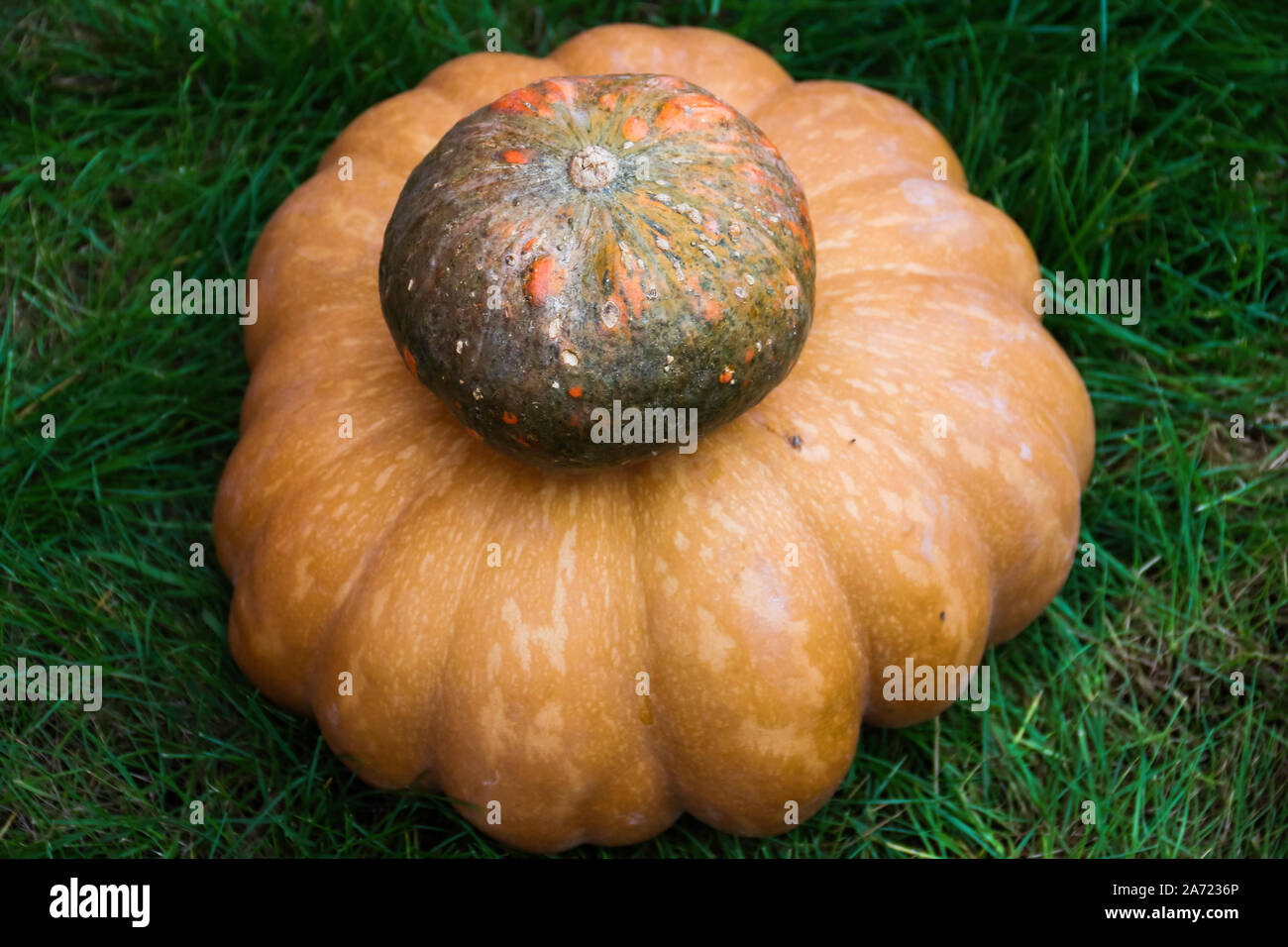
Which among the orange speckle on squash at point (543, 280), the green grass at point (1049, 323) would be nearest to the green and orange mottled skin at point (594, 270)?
the orange speckle on squash at point (543, 280)

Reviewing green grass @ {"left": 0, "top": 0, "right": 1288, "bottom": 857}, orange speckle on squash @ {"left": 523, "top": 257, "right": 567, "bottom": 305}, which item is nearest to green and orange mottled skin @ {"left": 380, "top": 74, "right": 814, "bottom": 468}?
orange speckle on squash @ {"left": 523, "top": 257, "right": 567, "bottom": 305}

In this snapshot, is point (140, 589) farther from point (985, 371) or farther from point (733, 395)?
point (985, 371)

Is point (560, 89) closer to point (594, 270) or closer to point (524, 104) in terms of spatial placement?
point (524, 104)

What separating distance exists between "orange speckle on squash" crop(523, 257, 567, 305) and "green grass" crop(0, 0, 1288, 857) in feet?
4.26

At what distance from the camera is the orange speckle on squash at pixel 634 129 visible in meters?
2.14

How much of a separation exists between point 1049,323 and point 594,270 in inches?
73.1

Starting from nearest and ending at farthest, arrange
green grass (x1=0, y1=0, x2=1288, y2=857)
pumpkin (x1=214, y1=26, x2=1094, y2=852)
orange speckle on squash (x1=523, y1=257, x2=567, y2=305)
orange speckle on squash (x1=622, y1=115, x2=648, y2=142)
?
orange speckle on squash (x1=523, y1=257, x2=567, y2=305), orange speckle on squash (x1=622, y1=115, x2=648, y2=142), pumpkin (x1=214, y1=26, x2=1094, y2=852), green grass (x1=0, y1=0, x2=1288, y2=857)

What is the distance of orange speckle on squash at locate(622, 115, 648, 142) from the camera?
2141mm

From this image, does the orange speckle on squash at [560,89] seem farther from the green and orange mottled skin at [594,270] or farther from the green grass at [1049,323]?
the green grass at [1049,323]

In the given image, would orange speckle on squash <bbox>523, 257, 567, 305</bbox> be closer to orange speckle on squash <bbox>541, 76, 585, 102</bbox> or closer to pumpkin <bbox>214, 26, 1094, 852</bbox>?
pumpkin <bbox>214, 26, 1094, 852</bbox>

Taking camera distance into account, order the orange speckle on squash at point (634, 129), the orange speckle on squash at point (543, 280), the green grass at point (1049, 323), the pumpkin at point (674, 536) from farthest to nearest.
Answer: the green grass at point (1049, 323) → the pumpkin at point (674, 536) → the orange speckle on squash at point (634, 129) → the orange speckle on squash at point (543, 280)

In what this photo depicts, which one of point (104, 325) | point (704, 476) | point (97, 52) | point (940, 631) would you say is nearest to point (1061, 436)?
point (940, 631)

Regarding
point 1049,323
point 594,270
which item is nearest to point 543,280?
point 594,270

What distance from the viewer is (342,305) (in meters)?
2.60
